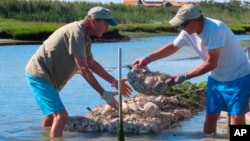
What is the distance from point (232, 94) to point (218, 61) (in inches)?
15.4

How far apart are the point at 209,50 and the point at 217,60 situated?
0.14 meters

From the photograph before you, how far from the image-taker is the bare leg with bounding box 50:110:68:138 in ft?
25.3

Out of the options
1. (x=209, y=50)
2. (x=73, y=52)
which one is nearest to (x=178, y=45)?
(x=209, y=50)

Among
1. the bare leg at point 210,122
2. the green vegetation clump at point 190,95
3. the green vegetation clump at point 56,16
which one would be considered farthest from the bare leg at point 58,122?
the green vegetation clump at point 56,16

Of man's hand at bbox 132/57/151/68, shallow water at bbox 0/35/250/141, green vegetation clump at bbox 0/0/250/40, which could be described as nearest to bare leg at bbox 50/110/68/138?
shallow water at bbox 0/35/250/141

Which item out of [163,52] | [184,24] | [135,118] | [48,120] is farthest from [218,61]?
[135,118]

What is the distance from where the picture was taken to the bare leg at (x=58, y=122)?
771 cm

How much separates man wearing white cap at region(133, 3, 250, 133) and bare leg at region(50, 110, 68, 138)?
133 centimetres

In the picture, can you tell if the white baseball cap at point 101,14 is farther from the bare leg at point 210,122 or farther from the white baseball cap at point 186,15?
the bare leg at point 210,122

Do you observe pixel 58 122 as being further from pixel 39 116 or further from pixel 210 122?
pixel 39 116

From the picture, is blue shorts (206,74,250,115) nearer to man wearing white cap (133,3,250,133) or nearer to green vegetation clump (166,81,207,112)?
Result: man wearing white cap (133,3,250,133)

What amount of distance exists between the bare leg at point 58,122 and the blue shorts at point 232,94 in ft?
5.42

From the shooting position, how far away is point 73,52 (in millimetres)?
7473

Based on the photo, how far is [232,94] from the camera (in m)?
7.18
